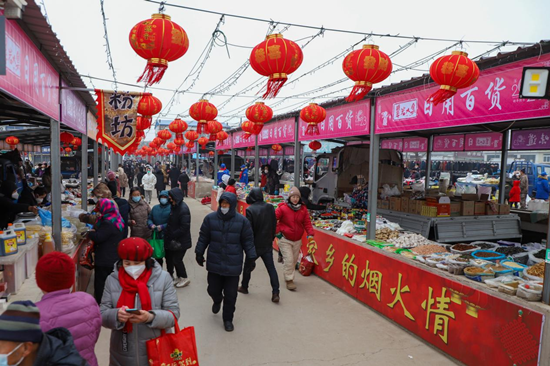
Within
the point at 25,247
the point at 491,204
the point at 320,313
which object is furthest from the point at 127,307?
the point at 491,204

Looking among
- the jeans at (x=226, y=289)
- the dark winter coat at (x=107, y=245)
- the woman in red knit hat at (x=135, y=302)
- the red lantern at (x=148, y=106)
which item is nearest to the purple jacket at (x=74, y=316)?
the woman in red knit hat at (x=135, y=302)

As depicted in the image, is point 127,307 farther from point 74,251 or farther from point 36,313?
point 74,251

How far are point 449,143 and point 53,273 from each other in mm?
12458

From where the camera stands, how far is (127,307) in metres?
2.54

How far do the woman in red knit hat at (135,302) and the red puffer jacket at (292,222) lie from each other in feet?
12.3

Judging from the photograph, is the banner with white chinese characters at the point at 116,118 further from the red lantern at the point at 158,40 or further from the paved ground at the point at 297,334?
the paved ground at the point at 297,334

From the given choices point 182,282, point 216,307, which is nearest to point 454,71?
point 216,307

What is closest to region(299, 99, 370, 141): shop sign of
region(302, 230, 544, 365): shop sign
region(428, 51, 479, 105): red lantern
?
region(302, 230, 544, 365): shop sign

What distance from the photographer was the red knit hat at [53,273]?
83.8 inches

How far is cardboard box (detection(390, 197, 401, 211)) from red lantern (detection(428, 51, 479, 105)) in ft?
17.9

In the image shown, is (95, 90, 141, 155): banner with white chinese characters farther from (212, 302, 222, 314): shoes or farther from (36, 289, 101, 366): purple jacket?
(36, 289, 101, 366): purple jacket

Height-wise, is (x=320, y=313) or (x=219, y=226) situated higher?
(x=219, y=226)

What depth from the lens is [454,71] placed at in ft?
14.3

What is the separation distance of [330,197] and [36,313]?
37.3ft
